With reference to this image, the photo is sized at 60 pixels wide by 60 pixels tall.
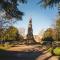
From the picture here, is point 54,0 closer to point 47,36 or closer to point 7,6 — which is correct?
point 7,6

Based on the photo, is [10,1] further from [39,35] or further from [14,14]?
[39,35]

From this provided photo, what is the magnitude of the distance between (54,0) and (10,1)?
334 cm

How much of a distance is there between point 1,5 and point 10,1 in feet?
2.46

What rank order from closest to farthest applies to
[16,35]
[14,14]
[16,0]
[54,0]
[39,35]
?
[54,0] < [16,0] < [14,14] < [16,35] < [39,35]

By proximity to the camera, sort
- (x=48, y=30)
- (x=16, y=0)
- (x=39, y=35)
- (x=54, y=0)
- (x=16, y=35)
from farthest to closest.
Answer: (x=39, y=35), (x=48, y=30), (x=16, y=35), (x=16, y=0), (x=54, y=0)

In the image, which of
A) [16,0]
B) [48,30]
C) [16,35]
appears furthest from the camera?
[48,30]

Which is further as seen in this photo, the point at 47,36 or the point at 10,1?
the point at 47,36

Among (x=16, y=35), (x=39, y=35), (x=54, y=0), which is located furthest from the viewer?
(x=39, y=35)

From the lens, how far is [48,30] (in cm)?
6406

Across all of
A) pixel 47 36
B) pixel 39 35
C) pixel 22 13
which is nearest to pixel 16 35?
pixel 47 36

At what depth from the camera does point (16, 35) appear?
58.2 meters

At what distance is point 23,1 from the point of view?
14.2 meters

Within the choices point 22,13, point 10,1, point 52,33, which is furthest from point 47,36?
point 10,1

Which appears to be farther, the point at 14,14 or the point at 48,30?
the point at 48,30
